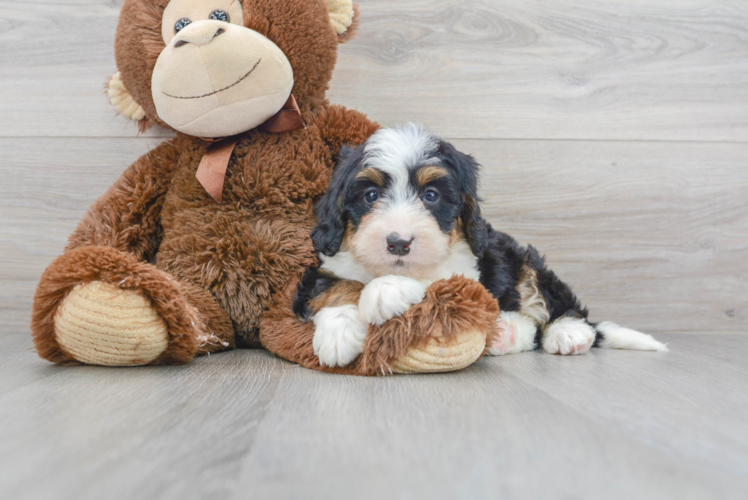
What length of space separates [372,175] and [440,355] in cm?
53

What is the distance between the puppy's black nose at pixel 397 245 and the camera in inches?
57.8

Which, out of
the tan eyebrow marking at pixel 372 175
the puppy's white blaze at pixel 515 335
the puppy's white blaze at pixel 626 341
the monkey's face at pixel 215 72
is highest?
the monkey's face at pixel 215 72

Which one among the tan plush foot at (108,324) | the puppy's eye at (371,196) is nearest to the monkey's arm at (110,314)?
the tan plush foot at (108,324)

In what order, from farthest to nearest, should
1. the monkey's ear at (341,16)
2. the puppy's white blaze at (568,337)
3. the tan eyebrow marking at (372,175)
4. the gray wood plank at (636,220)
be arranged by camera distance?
the gray wood plank at (636,220), the monkey's ear at (341,16), the puppy's white blaze at (568,337), the tan eyebrow marking at (372,175)

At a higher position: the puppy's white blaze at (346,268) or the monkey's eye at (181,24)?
the monkey's eye at (181,24)

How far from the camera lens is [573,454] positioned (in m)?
0.93

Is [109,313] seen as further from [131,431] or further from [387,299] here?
[387,299]

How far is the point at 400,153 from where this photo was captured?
1607 millimetres

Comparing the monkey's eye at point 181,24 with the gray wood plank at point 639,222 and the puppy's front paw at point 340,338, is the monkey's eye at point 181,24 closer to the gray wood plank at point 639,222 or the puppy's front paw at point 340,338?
the puppy's front paw at point 340,338

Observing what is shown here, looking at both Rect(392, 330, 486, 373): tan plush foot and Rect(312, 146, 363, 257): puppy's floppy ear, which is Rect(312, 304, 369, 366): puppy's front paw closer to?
Rect(392, 330, 486, 373): tan plush foot

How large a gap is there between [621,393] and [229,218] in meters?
1.29

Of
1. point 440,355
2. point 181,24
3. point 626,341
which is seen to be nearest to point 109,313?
point 440,355

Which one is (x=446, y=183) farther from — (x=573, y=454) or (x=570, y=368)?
(x=573, y=454)

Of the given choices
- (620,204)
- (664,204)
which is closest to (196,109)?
(620,204)
